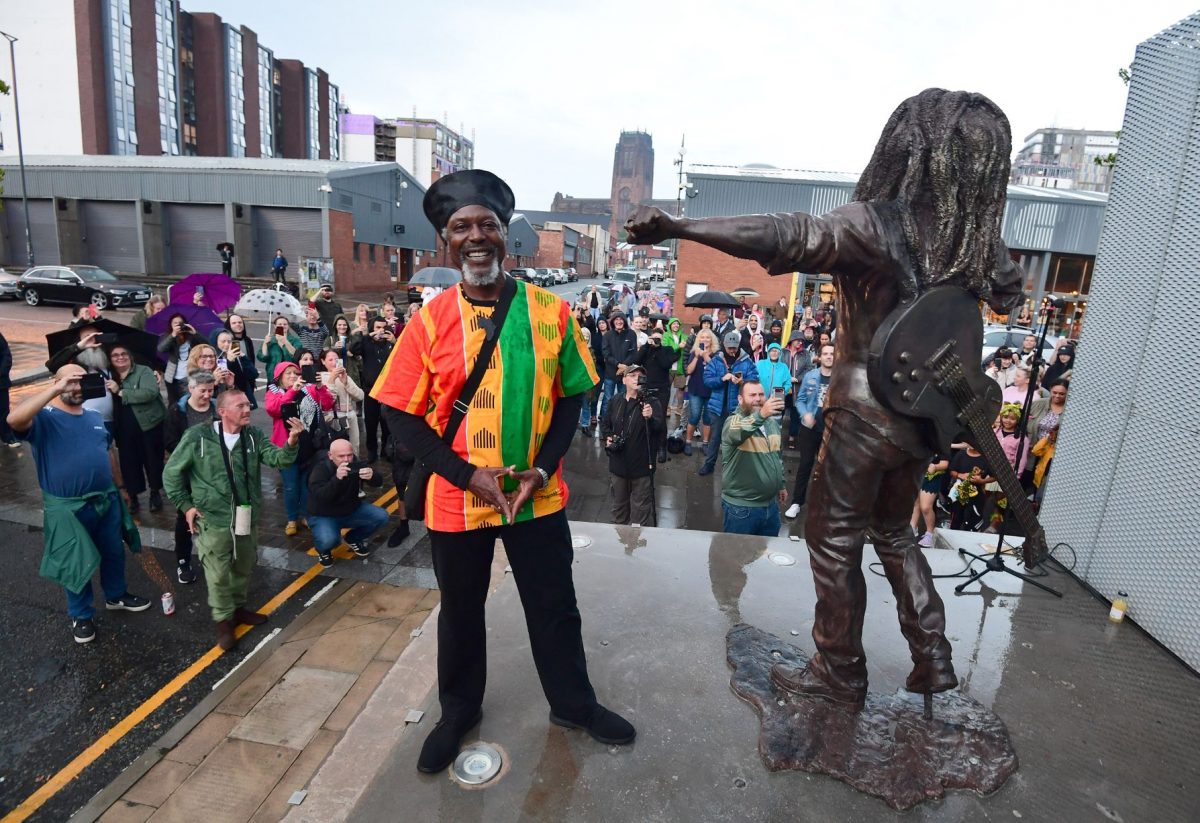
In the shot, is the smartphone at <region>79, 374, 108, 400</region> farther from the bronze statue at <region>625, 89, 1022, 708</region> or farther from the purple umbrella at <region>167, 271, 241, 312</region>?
the purple umbrella at <region>167, 271, 241, 312</region>

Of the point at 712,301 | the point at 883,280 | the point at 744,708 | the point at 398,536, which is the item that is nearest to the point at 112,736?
the point at 398,536

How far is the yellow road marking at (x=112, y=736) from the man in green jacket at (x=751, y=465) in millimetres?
3613

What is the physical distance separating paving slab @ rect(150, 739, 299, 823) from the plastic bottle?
4.49 m

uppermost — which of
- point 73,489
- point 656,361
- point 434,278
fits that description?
point 434,278

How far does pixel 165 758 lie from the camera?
3262 mm

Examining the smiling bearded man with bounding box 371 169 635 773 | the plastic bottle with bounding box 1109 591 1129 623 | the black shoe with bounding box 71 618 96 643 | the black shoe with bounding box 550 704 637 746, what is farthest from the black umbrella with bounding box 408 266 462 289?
the black shoe with bounding box 550 704 637 746

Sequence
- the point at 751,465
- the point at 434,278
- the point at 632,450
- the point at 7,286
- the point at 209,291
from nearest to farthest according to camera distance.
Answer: the point at 751,465, the point at 632,450, the point at 209,291, the point at 434,278, the point at 7,286

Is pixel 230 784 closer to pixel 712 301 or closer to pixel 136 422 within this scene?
pixel 136 422

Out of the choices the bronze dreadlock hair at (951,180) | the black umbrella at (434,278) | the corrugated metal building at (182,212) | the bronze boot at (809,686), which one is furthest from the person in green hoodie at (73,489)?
the corrugated metal building at (182,212)

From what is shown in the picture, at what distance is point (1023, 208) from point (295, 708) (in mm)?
31089

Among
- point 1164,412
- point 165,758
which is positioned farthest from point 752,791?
point 1164,412

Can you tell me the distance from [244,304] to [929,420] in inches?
373

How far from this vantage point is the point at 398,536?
6.06 meters

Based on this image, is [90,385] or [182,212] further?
[182,212]
